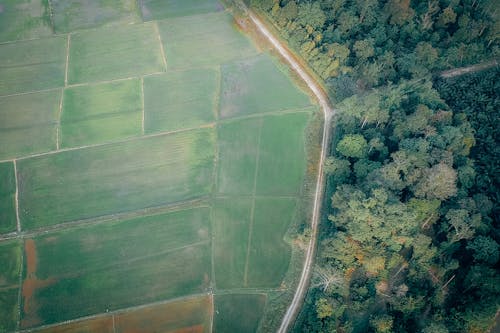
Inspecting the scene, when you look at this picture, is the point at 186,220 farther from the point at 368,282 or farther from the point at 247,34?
the point at 247,34

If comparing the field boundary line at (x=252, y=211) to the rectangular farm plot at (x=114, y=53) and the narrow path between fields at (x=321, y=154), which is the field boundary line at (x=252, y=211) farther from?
the rectangular farm plot at (x=114, y=53)

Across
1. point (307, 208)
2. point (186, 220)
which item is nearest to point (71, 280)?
point (186, 220)

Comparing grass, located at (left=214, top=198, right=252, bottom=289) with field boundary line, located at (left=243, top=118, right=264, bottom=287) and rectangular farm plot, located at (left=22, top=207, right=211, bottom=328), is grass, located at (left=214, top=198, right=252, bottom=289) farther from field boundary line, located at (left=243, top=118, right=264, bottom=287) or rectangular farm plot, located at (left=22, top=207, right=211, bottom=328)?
rectangular farm plot, located at (left=22, top=207, right=211, bottom=328)

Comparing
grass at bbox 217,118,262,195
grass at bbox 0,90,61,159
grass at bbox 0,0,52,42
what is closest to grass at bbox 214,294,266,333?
grass at bbox 217,118,262,195

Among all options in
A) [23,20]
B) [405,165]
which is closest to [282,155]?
[405,165]

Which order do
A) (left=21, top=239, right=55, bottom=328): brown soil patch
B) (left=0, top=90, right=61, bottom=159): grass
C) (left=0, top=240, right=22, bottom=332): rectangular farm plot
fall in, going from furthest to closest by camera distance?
(left=0, top=90, right=61, bottom=159): grass
(left=21, top=239, right=55, bottom=328): brown soil patch
(left=0, top=240, right=22, bottom=332): rectangular farm plot

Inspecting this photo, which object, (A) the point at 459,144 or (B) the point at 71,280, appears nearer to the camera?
(B) the point at 71,280

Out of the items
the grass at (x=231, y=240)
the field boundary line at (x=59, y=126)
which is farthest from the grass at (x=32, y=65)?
the grass at (x=231, y=240)
